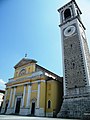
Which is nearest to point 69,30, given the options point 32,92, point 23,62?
point 23,62

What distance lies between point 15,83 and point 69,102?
551 inches

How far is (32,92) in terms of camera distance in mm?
22562

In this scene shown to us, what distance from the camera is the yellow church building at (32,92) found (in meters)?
20.0

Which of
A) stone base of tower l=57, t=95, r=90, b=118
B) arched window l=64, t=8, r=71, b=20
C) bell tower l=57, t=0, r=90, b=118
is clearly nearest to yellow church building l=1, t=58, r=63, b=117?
stone base of tower l=57, t=95, r=90, b=118

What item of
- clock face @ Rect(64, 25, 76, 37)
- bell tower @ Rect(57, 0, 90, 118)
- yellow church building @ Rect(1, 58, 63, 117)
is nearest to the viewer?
bell tower @ Rect(57, 0, 90, 118)

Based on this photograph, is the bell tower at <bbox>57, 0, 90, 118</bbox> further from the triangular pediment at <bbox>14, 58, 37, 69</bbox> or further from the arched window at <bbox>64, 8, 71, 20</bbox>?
the triangular pediment at <bbox>14, 58, 37, 69</bbox>

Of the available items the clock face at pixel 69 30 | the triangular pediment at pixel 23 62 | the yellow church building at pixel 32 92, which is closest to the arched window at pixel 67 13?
the clock face at pixel 69 30

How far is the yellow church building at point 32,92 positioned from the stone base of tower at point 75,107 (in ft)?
11.3

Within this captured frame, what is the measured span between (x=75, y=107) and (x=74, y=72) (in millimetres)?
4791

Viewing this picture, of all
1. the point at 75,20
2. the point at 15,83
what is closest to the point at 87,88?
the point at 75,20

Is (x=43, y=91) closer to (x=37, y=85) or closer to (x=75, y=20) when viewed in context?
(x=37, y=85)

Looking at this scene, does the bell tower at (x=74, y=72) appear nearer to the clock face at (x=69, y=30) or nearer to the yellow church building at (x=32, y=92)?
the clock face at (x=69, y=30)

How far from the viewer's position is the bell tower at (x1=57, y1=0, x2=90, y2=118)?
1565cm

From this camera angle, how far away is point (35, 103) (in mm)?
21109
